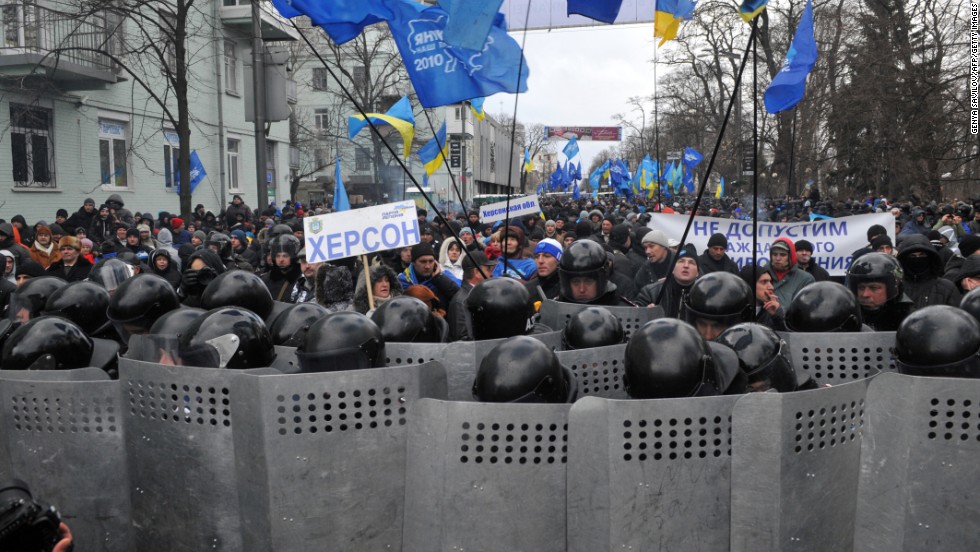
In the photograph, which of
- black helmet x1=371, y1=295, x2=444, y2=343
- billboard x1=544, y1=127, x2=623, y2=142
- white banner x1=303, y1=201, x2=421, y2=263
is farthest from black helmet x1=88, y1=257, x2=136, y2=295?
billboard x1=544, y1=127, x2=623, y2=142

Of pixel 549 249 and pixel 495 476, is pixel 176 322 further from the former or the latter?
pixel 549 249

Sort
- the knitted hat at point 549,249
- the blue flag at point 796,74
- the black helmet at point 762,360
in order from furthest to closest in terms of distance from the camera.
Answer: the blue flag at point 796,74, the knitted hat at point 549,249, the black helmet at point 762,360

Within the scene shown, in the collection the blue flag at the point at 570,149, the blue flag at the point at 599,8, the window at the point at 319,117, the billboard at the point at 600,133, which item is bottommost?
the blue flag at the point at 599,8

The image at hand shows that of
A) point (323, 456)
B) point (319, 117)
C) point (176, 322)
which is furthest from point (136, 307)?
point (319, 117)

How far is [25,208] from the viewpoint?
18.5 metres

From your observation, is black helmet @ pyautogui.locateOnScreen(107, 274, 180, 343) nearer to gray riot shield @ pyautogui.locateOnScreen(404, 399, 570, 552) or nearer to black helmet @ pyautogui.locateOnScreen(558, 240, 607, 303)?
gray riot shield @ pyautogui.locateOnScreen(404, 399, 570, 552)

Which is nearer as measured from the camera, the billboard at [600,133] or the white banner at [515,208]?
the white banner at [515,208]

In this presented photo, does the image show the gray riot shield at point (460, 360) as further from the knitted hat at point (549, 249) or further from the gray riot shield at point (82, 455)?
the knitted hat at point (549, 249)

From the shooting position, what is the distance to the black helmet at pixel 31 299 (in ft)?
19.0

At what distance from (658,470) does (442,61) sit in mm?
5839

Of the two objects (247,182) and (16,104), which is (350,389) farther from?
(247,182)

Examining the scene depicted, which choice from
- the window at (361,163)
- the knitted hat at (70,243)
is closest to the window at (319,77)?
the window at (361,163)

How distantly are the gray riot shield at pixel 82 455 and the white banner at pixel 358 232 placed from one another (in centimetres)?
367

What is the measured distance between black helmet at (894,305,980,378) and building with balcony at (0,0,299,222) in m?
12.8
